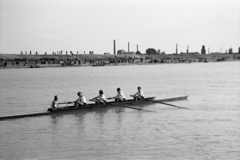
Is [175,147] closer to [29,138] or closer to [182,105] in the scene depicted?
[29,138]

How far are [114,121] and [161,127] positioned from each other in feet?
11.0

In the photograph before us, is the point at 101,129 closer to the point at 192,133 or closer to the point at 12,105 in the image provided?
the point at 192,133

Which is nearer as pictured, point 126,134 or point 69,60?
point 126,134

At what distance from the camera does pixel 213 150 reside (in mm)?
15969

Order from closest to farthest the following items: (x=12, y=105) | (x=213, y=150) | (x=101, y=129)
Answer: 1. (x=213, y=150)
2. (x=101, y=129)
3. (x=12, y=105)

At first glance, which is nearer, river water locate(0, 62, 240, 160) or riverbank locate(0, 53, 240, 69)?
river water locate(0, 62, 240, 160)

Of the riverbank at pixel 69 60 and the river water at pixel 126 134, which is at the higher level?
the riverbank at pixel 69 60

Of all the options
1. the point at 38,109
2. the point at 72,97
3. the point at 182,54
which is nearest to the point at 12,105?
the point at 38,109

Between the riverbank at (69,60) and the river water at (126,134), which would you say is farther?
the riverbank at (69,60)

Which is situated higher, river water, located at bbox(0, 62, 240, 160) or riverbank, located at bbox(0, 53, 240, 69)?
riverbank, located at bbox(0, 53, 240, 69)

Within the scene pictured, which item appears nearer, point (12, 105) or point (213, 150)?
point (213, 150)

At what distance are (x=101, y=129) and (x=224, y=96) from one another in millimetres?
19028

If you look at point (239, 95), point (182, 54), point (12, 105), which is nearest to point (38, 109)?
point (12, 105)

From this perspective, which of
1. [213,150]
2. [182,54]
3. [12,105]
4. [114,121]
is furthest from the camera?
[182,54]
